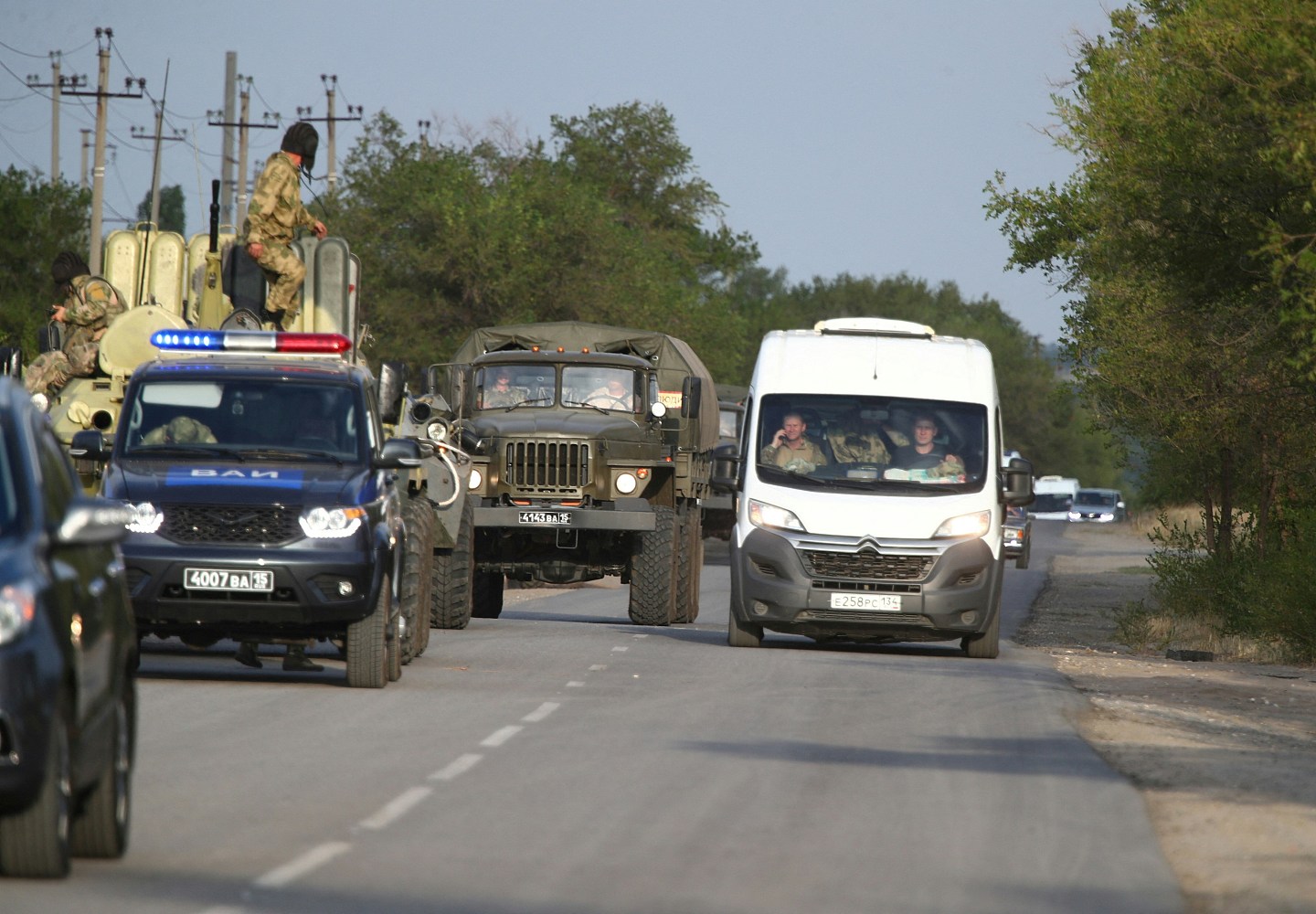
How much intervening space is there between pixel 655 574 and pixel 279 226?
7.87m

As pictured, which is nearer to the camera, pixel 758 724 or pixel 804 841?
pixel 804 841

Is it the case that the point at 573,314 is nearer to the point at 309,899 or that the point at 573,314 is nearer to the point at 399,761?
the point at 399,761

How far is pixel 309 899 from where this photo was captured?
7281 mm

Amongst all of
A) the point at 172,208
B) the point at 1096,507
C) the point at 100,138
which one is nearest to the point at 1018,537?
the point at 100,138

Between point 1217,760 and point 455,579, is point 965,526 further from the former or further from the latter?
point 1217,760

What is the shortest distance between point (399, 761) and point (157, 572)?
11.3 feet

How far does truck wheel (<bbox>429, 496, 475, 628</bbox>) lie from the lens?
21.4 meters

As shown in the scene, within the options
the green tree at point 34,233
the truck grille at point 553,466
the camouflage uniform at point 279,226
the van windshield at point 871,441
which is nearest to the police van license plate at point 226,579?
the camouflage uniform at point 279,226

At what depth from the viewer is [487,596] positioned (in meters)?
25.7

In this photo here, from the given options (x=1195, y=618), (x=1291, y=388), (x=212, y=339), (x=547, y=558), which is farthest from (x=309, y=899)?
(x=1195, y=618)

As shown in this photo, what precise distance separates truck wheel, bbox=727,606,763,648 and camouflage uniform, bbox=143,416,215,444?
673 cm

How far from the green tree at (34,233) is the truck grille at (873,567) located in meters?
48.8

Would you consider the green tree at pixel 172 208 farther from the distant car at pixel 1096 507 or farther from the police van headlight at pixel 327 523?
the police van headlight at pixel 327 523

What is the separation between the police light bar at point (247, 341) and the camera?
48.6ft
